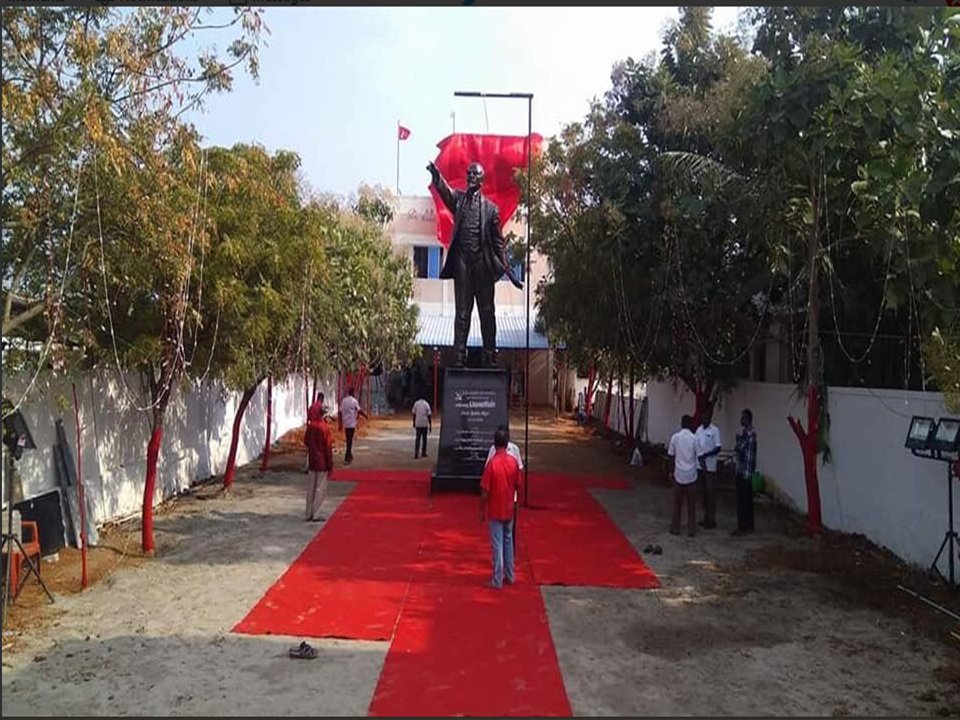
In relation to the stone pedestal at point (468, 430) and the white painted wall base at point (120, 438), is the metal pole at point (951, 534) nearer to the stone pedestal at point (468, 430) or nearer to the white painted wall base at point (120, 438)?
the stone pedestal at point (468, 430)

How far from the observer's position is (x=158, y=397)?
10586 millimetres

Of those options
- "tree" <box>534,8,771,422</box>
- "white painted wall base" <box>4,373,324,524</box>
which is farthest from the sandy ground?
"tree" <box>534,8,771,422</box>

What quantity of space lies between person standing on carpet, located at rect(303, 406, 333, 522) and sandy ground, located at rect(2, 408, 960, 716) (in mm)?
676

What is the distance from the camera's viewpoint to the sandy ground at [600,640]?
6.07 meters

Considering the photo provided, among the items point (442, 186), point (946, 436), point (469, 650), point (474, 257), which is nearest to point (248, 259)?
point (442, 186)

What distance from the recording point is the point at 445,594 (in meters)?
8.74

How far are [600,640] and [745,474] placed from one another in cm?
523

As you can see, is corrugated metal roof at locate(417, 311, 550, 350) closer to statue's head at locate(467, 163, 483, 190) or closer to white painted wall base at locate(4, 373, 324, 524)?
white painted wall base at locate(4, 373, 324, 524)

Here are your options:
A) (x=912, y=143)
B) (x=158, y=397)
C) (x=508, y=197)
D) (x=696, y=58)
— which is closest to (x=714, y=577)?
(x=912, y=143)

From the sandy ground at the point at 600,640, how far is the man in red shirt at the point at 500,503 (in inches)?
21.9

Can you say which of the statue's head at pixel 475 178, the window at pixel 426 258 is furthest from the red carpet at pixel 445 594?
the window at pixel 426 258

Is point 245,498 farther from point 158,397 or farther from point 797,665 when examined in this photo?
A: point 797,665

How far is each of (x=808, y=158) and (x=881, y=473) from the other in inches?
157

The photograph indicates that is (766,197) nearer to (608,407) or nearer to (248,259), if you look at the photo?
(248,259)
